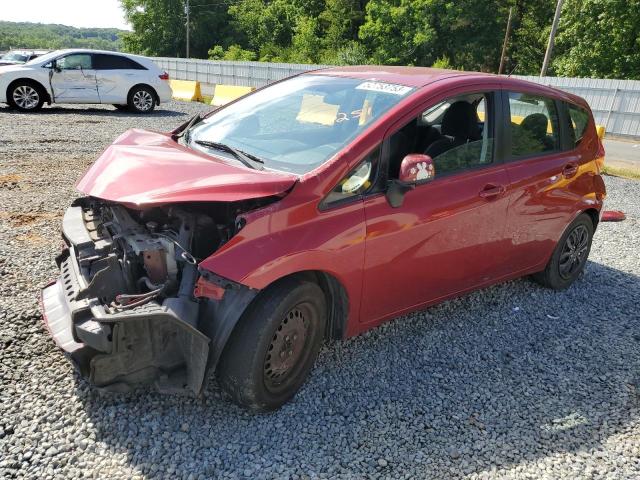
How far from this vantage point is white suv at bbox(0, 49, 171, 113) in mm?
12844

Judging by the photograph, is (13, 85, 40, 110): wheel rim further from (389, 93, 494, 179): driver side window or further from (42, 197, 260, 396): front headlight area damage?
(389, 93, 494, 179): driver side window

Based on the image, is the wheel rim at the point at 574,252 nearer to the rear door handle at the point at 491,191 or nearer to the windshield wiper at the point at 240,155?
the rear door handle at the point at 491,191

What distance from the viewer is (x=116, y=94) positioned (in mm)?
14055

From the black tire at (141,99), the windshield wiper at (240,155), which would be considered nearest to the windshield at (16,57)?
the black tire at (141,99)

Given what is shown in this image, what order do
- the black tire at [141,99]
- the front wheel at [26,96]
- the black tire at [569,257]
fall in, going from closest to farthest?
1. the black tire at [569,257]
2. the front wheel at [26,96]
3. the black tire at [141,99]

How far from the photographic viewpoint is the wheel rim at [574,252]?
15.5ft

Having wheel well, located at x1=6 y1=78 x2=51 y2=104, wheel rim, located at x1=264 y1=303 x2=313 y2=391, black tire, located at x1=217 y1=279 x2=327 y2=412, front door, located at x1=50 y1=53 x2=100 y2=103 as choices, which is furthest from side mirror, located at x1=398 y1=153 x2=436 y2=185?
wheel well, located at x1=6 y1=78 x2=51 y2=104

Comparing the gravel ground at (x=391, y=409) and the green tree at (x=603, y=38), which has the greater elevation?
the green tree at (x=603, y=38)

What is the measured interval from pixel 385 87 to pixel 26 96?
1255 cm

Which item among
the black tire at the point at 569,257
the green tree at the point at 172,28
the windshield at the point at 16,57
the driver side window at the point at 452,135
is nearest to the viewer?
the driver side window at the point at 452,135

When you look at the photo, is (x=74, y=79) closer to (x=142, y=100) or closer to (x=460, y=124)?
(x=142, y=100)

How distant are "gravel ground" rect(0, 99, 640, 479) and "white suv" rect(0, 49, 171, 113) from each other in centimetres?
1011

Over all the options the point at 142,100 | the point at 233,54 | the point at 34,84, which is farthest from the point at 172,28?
the point at 34,84

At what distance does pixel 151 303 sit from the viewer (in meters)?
2.50
